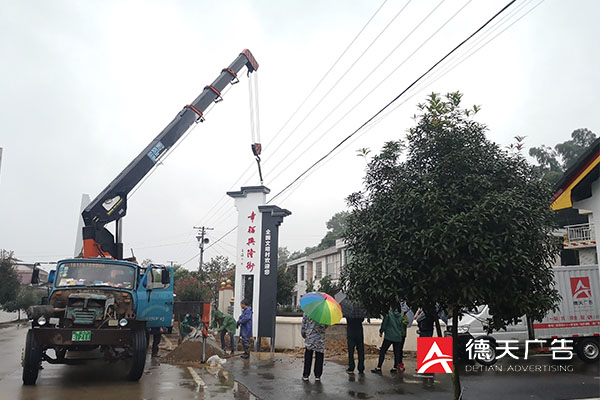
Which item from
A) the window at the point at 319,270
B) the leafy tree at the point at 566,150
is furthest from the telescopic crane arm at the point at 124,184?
the leafy tree at the point at 566,150

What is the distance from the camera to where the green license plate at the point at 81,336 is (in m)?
8.64

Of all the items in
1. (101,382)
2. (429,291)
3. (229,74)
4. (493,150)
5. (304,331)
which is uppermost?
(229,74)

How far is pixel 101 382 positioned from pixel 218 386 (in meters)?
2.39

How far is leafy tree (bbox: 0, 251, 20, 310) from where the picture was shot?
103 feet

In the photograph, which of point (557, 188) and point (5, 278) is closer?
point (557, 188)

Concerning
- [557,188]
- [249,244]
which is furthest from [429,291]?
[249,244]

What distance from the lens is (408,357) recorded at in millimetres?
13344

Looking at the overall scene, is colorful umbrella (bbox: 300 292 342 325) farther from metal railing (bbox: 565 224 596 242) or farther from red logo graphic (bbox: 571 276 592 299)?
metal railing (bbox: 565 224 596 242)

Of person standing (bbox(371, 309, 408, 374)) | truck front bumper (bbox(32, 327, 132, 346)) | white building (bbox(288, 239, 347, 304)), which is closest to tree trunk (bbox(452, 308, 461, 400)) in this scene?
person standing (bbox(371, 309, 408, 374))

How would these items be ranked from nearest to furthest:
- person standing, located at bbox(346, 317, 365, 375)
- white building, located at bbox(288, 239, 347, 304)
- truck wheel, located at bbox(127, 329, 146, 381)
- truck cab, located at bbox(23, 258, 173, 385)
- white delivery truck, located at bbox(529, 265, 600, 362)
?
truck cab, located at bbox(23, 258, 173, 385)
truck wheel, located at bbox(127, 329, 146, 381)
person standing, located at bbox(346, 317, 365, 375)
white delivery truck, located at bbox(529, 265, 600, 362)
white building, located at bbox(288, 239, 347, 304)

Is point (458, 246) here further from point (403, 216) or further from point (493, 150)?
point (493, 150)

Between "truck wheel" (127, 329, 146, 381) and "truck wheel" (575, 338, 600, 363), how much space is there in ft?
35.0

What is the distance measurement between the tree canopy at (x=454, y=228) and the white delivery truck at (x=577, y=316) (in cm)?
739

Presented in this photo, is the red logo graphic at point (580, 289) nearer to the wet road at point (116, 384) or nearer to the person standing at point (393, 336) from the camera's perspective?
the person standing at point (393, 336)
